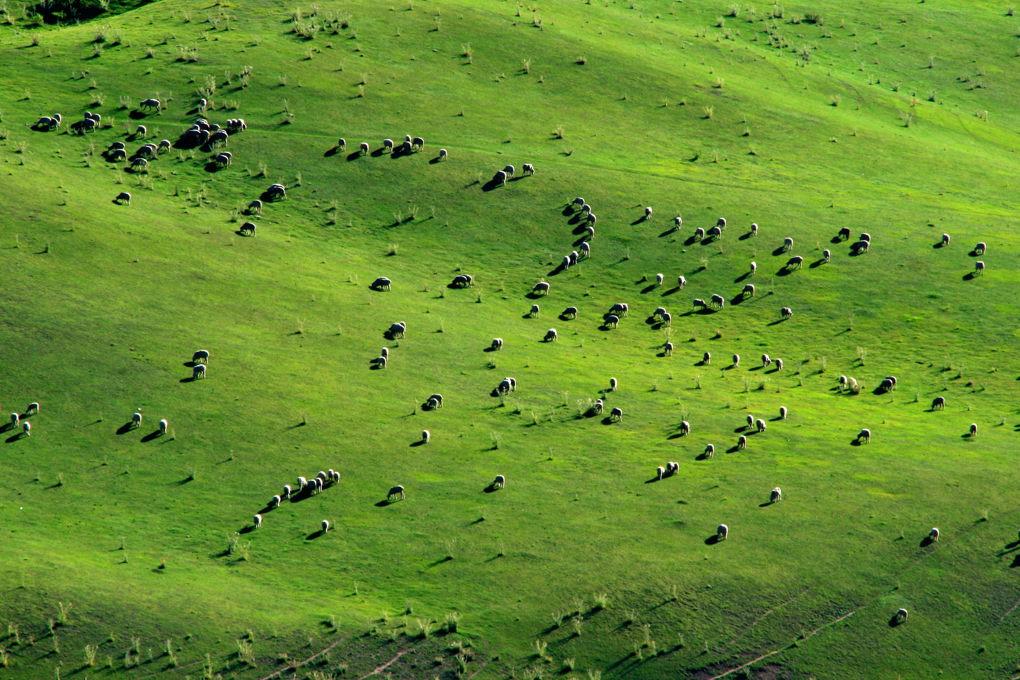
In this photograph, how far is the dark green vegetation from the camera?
36375 mm

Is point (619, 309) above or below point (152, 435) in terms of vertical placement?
above

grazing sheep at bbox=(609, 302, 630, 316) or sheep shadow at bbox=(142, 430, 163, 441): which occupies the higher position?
grazing sheep at bbox=(609, 302, 630, 316)

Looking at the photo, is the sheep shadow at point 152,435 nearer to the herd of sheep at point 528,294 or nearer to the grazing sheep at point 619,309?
the herd of sheep at point 528,294

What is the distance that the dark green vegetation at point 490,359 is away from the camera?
36375mm

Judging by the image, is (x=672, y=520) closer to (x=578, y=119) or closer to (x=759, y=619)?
(x=759, y=619)

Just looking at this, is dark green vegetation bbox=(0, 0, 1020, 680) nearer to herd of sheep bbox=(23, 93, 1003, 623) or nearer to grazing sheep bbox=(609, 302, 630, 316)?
herd of sheep bbox=(23, 93, 1003, 623)

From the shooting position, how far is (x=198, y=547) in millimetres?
38875

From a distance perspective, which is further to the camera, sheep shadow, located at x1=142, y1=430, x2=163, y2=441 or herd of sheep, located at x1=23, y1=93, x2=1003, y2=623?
sheep shadow, located at x1=142, y1=430, x2=163, y2=441

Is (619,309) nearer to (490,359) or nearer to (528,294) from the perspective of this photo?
(528,294)

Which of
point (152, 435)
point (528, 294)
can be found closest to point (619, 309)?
point (528, 294)

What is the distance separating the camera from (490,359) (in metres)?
53.1

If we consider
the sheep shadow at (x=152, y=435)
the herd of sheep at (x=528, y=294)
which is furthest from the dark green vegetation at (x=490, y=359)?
the herd of sheep at (x=528, y=294)

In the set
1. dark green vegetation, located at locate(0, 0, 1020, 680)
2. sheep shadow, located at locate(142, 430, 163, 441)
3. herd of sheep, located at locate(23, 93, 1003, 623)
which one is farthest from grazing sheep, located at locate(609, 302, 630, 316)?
sheep shadow, located at locate(142, 430, 163, 441)

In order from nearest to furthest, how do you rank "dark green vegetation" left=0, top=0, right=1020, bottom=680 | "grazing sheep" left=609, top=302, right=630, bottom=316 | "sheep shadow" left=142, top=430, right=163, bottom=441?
"dark green vegetation" left=0, top=0, right=1020, bottom=680 → "sheep shadow" left=142, top=430, right=163, bottom=441 → "grazing sheep" left=609, top=302, right=630, bottom=316
